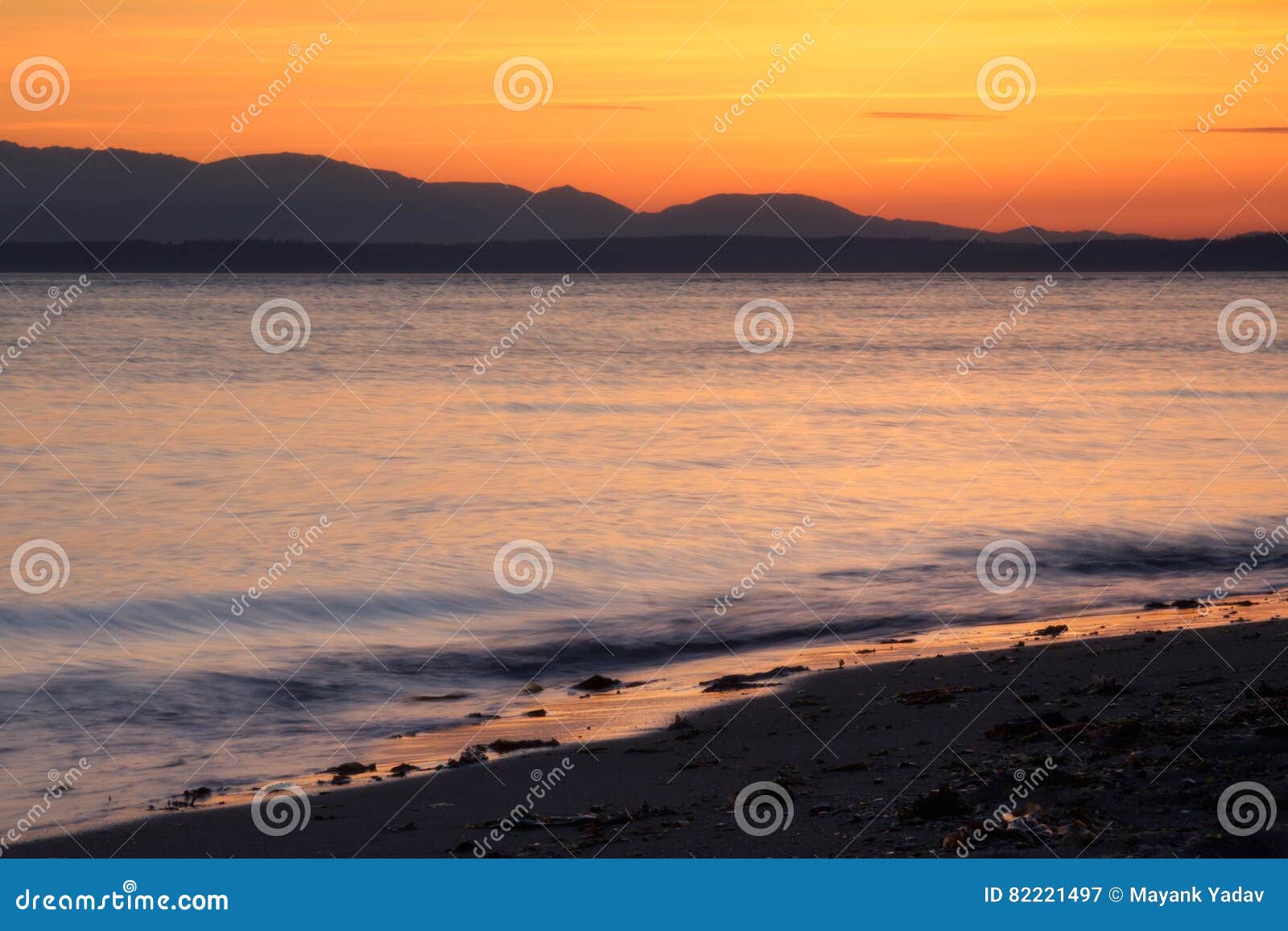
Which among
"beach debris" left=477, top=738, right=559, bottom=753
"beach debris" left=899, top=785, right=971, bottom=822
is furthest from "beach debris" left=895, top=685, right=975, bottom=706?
"beach debris" left=899, top=785, right=971, bottom=822

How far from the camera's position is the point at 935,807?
546cm

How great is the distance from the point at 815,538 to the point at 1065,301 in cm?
7611

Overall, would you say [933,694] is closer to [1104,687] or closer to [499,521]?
[1104,687]

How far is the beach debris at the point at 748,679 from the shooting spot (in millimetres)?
8977

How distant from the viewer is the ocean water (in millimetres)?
9516

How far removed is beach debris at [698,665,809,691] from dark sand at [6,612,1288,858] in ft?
0.69

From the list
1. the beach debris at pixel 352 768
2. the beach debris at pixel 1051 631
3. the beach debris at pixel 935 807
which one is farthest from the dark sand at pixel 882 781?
the beach debris at pixel 1051 631

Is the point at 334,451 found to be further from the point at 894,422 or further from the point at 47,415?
the point at 894,422

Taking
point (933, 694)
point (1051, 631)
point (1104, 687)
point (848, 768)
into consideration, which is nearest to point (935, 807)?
point (848, 768)

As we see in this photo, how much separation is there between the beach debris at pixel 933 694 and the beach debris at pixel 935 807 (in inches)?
97.9

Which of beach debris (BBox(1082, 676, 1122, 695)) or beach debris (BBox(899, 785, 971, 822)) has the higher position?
beach debris (BBox(1082, 676, 1122, 695))

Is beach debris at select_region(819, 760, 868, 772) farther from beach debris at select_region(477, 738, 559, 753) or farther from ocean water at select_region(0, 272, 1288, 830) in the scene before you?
ocean water at select_region(0, 272, 1288, 830)

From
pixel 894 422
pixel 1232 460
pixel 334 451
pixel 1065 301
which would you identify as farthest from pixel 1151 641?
pixel 1065 301

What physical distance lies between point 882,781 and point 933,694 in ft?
6.69
